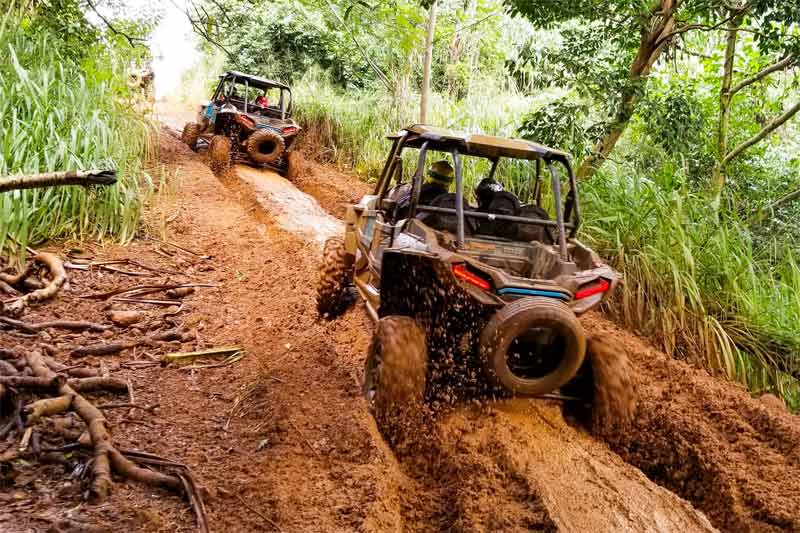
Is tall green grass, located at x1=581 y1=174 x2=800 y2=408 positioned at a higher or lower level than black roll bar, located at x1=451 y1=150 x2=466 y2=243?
lower

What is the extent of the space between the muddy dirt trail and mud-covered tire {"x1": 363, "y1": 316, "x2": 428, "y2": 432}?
0.39 feet

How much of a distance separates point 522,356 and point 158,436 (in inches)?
75.6

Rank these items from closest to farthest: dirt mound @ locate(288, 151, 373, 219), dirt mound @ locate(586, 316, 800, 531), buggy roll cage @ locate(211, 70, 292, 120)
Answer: dirt mound @ locate(586, 316, 800, 531)
dirt mound @ locate(288, 151, 373, 219)
buggy roll cage @ locate(211, 70, 292, 120)

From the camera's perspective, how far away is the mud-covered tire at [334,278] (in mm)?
5148

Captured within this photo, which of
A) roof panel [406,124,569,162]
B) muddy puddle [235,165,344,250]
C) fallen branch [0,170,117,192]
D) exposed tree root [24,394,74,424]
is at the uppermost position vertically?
roof panel [406,124,569,162]

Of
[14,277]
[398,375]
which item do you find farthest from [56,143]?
[398,375]

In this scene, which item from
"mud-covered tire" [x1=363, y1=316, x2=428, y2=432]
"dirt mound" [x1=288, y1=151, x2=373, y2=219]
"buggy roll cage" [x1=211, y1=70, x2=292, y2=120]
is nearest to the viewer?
"mud-covered tire" [x1=363, y1=316, x2=428, y2=432]

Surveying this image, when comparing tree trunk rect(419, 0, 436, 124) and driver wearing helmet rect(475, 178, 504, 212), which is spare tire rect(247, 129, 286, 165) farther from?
driver wearing helmet rect(475, 178, 504, 212)

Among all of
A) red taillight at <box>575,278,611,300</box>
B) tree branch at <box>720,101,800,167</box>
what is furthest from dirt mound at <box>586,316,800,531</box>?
tree branch at <box>720,101,800,167</box>

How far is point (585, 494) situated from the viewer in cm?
293

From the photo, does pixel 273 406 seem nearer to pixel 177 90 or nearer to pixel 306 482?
pixel 306 482

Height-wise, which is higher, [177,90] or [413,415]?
[177,90]

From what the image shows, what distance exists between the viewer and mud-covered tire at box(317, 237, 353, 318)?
5148mm

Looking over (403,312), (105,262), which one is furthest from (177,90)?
(403,312)
